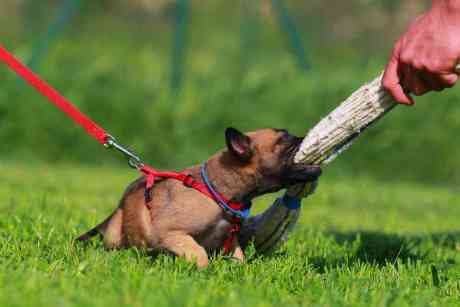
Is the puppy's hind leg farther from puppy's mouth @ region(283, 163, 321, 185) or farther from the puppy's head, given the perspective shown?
puppy's mouth @ region(283, 163, 321, 185)

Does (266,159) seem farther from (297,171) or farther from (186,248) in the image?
(186,248)

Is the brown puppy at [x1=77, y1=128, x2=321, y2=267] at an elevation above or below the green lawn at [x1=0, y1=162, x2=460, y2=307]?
above

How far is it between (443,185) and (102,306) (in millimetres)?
10158

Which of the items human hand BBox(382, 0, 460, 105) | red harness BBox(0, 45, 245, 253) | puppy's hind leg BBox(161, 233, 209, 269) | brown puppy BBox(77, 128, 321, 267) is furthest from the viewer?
red harness BBox(0, 45, 245, 253)

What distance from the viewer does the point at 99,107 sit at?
12.1 meters

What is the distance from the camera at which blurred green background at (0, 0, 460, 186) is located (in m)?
12.0

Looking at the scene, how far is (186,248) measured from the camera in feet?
14.2

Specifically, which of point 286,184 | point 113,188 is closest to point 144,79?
point 113,188

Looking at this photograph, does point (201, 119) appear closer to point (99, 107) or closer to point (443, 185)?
point (99, 107)

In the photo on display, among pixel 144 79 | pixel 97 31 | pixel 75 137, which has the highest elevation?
pixel 97 31

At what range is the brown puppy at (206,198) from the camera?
4430 millimetres

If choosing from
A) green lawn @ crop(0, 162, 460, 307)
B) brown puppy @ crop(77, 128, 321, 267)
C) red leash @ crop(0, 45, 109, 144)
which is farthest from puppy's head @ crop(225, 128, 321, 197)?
red leash @ crop(0, 45, 109, 144)

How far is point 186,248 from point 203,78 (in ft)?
27.7

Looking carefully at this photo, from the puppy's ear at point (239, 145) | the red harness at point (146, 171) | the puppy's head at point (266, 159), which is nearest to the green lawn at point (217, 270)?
the red harness at point (146, 171)
